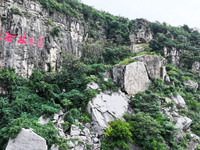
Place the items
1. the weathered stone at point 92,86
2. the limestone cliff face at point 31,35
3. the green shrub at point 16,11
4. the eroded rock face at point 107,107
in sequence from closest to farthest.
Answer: the eroded rock face at point 107,107 → the limestone cliff face at point 31,35 → the weathered stone at point 92,86 → the green shrub at point 16,11

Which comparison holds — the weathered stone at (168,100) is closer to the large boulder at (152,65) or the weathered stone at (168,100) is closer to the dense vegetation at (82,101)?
the dense vegetation at (82,101)

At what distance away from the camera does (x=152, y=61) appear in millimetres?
16109

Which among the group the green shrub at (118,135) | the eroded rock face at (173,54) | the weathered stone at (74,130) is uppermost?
the eroded rock face at (173,54)

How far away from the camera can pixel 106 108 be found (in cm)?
1062

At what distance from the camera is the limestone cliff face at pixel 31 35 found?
1128 cm

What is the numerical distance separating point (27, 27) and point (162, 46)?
2213 centimetres

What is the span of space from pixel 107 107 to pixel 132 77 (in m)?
5.13

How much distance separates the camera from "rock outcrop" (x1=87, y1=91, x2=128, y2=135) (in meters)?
9.38


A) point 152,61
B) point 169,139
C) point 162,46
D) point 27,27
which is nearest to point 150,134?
point 169,139

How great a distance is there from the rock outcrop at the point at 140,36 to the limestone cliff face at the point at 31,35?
12.5 meters

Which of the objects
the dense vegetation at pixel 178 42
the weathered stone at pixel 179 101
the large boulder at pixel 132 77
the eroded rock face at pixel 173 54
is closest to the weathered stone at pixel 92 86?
the large boulder at pixel 132 77

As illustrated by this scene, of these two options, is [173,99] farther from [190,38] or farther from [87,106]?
[190,38]

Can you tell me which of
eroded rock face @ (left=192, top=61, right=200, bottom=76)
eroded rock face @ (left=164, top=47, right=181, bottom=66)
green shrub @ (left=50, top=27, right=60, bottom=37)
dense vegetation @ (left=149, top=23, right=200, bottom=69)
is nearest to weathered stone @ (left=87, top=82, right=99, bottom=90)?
green shrub @ (left=50, top=27, right=60, bottom=37)

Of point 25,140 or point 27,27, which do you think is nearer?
point 25,140
